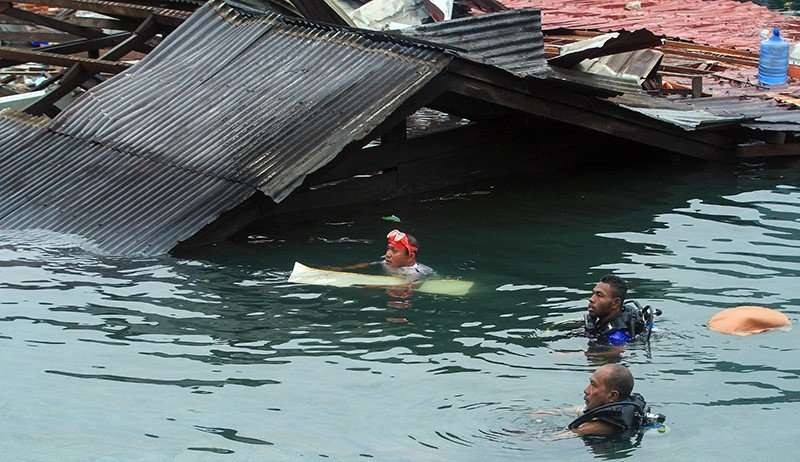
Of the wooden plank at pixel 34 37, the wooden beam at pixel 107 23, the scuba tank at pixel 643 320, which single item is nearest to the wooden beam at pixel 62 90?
the wooden beam at pixel 107 23

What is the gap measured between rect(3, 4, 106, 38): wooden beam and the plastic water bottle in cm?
1083

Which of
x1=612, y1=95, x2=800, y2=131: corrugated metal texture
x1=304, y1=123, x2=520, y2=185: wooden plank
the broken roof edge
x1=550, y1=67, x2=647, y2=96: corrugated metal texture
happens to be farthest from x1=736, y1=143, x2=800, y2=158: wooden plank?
the broken roof edge

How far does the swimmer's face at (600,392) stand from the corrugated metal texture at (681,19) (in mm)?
18638

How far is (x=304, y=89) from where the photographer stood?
1545cm

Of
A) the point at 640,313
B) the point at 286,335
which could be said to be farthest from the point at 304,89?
the point at 640,313

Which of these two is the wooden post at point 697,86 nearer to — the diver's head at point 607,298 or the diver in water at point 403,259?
the diver in water at point 403,259

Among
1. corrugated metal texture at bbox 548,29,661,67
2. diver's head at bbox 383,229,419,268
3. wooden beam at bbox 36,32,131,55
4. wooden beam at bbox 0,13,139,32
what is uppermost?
wooden beam at bbox 0,13,139,32

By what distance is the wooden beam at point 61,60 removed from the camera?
17.9 m

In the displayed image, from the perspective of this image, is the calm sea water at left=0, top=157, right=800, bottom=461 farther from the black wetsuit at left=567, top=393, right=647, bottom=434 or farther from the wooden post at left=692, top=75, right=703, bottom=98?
the wooden post at left=692, top=75, right=703, bottom=98

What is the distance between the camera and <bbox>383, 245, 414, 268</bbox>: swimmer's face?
13539mm

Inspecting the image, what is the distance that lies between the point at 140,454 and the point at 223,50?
28.4 ft

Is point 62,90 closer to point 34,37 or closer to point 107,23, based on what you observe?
point 107,23

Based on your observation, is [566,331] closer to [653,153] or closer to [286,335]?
[286,335]

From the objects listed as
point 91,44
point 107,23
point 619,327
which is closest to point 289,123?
point 619,327
